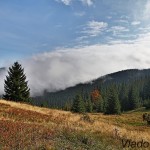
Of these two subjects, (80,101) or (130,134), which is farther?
(80,101)

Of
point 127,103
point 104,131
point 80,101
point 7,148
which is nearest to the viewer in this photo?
point 7,148

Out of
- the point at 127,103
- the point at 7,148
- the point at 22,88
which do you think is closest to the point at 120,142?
the point at 7,148

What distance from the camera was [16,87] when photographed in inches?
2908

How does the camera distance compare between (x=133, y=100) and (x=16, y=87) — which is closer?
(x=16, y=87)

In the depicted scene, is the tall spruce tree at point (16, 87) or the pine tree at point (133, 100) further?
the pine tree at point (133, 100)

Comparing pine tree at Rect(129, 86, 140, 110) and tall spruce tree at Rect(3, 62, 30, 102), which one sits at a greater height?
pine tree at Rect(129, 86, 140, 110)

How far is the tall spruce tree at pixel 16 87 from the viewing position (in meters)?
73.2

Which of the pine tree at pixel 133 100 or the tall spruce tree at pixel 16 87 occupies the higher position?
the pine tree at pixel 133 100

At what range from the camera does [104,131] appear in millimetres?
21250

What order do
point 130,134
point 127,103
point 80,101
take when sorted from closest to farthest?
point 130,134
point 80,101
point 127,103

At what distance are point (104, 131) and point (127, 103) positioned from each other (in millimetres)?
139168

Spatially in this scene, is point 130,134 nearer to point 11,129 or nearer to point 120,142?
point 120,142

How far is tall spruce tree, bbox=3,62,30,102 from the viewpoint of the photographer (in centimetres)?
7319

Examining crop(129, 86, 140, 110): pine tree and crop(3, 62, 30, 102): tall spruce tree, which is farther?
crop(129, 86, 140, 110): pine tree
